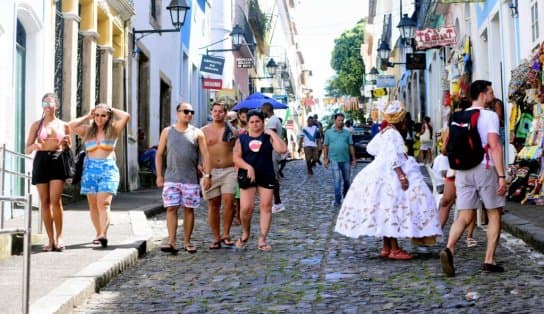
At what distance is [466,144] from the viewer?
712 centimetres

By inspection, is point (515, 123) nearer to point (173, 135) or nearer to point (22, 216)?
point (173, 135)

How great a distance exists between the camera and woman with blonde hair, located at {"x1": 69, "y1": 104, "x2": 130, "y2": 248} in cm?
862

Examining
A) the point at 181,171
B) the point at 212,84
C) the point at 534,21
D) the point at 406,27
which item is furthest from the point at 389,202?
the point at 212,84

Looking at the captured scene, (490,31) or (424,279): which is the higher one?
(490,31)

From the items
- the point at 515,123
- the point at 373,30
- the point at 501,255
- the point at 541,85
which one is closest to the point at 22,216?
the point at 501,255

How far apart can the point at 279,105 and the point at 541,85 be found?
959 centimetres

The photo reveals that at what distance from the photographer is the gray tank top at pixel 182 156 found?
881 cm

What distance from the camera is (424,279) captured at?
6891mm

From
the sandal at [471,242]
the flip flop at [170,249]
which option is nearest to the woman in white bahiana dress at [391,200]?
the sandal at [471,242]

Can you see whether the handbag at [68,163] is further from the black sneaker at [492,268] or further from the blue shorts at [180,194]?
the black sneaker at [492,268]

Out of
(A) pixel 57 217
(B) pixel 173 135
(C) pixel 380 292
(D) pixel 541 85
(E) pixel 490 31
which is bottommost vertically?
(C) pixel 380 292

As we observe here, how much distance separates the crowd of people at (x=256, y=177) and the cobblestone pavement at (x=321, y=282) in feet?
1.03

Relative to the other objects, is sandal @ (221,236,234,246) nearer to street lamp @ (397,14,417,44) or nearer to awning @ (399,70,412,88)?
street lamp @ (397,14,417,44)

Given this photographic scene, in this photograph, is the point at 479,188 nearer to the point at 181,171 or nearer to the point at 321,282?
the point at 321,282
